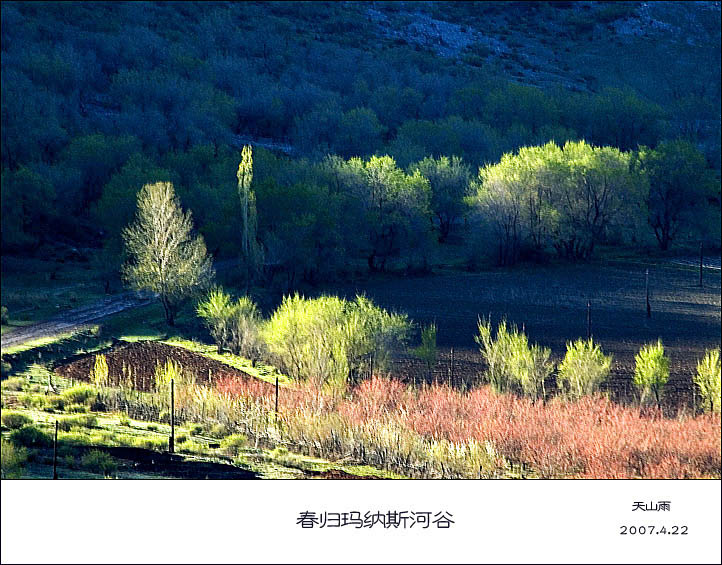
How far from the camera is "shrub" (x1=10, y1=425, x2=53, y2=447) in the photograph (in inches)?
1104

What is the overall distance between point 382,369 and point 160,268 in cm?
1373

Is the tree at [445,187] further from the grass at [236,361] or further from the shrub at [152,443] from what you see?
the shrub at [152,443]

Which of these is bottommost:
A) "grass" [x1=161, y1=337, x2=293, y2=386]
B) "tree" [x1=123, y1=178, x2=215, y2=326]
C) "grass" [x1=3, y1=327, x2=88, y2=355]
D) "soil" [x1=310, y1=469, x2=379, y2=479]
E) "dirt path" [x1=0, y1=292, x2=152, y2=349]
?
"soil" [x1=310, y1=469, x2=379, y2=479]

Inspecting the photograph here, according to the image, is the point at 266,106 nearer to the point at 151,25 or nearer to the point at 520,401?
the point at 151,25

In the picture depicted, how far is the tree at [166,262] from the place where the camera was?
44.6 meters

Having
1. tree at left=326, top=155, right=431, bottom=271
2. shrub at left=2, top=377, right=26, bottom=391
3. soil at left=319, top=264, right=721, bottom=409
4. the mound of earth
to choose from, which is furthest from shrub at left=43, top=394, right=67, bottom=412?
tree at left=326, top=155, right=431, bottom=271

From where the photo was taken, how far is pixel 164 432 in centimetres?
3042

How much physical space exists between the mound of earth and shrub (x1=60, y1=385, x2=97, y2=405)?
4.84ft

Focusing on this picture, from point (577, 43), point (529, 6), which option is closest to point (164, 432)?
point (577, 43)

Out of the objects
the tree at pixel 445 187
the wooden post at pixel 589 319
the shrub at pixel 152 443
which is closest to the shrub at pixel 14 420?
the shrub at pixel 152 443

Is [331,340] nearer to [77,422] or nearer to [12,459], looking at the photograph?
[77,422]

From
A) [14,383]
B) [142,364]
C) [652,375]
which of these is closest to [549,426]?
[652,375]

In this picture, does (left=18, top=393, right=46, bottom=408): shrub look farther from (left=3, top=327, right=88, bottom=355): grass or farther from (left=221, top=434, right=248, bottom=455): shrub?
(left=221, top=434, right=248, bottom=455): shrub

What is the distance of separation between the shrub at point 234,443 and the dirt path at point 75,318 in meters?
10.9
